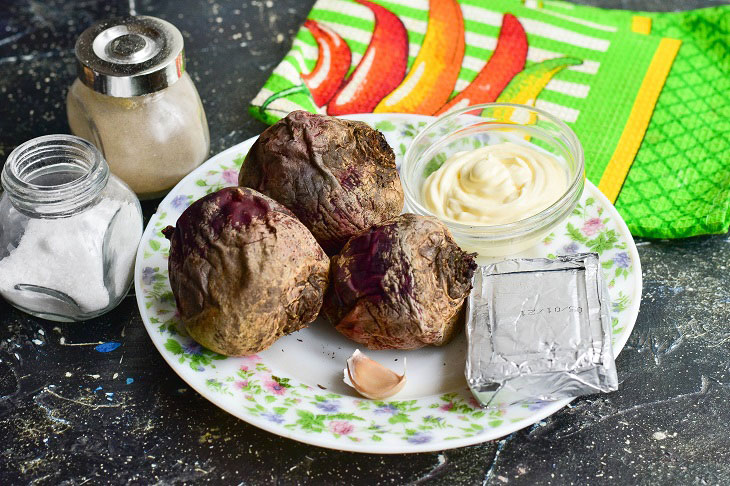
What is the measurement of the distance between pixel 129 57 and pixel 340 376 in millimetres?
702

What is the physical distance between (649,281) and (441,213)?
431mm

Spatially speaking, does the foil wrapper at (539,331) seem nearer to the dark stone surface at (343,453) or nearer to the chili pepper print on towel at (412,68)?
the dark stone surface at (343,453)

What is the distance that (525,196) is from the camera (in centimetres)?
152

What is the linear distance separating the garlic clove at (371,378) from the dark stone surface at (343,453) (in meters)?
0.10

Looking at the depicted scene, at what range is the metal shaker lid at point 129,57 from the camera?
4.89 ft

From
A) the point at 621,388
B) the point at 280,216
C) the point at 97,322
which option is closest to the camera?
the point at 280,216

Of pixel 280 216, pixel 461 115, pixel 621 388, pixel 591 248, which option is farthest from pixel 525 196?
pixel 280 216

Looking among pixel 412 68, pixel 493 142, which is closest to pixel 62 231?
pixel 493 142

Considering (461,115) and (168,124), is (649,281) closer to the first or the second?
(461,115)

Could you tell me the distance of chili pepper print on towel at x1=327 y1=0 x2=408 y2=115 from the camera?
1935mm

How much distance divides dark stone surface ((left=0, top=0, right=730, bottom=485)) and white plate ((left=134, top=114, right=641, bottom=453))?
0.08m

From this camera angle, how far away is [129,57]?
151 centimetres

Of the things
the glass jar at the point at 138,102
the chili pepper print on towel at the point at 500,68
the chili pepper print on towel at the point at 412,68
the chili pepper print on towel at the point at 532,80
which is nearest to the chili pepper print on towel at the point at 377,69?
the chili pepper print on towel at the point at 412,68

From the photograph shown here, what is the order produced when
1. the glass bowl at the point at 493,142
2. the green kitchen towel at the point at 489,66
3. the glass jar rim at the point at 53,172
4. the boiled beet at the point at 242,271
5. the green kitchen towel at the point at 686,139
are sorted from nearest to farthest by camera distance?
the boiled beet at the point at 242,271, the glass jar rim at the point at 53,172, the glass bowl at the point at 493,142, the green kitchen towel at the point at 686,139, the green kitchen towel at the point at 489,66
